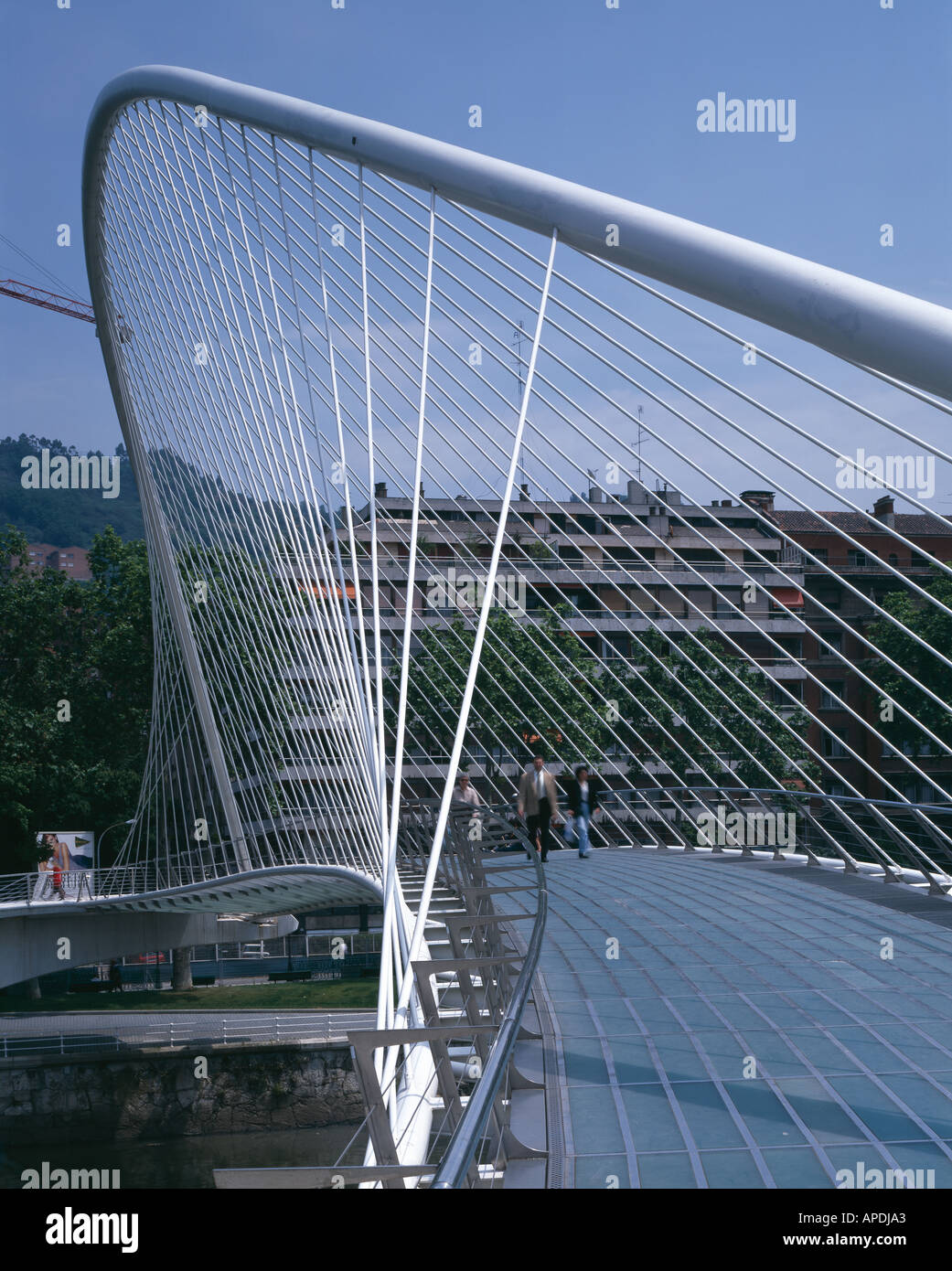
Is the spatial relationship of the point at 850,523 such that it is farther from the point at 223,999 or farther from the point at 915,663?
the point at 223,999

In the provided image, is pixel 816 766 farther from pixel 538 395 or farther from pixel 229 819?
pixel 538 395

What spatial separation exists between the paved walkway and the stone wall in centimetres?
1909

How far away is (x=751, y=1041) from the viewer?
6527 millimetres

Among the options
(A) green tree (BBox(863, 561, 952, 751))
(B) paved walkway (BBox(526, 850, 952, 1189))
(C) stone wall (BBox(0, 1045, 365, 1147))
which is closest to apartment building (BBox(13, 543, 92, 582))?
(A) green tree (BBox(863, 561, 952, 751))

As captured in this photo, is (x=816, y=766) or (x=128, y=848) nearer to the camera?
(x=128, y=848)

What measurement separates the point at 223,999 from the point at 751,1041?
115 feet

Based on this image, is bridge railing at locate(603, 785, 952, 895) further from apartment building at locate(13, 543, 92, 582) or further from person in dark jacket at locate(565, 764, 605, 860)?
apartment building at locate(13, 543, 92, 582)

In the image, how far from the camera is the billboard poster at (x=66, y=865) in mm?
32844

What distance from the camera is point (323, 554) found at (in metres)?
15.8

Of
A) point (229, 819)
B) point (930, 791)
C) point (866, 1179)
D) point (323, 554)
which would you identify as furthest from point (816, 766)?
point (866, 1179)

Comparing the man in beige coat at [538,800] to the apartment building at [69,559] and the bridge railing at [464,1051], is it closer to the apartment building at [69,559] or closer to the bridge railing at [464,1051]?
the bridge railing at [464,1051]

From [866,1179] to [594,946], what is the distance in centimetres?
525

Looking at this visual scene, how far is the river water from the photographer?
26.3m
